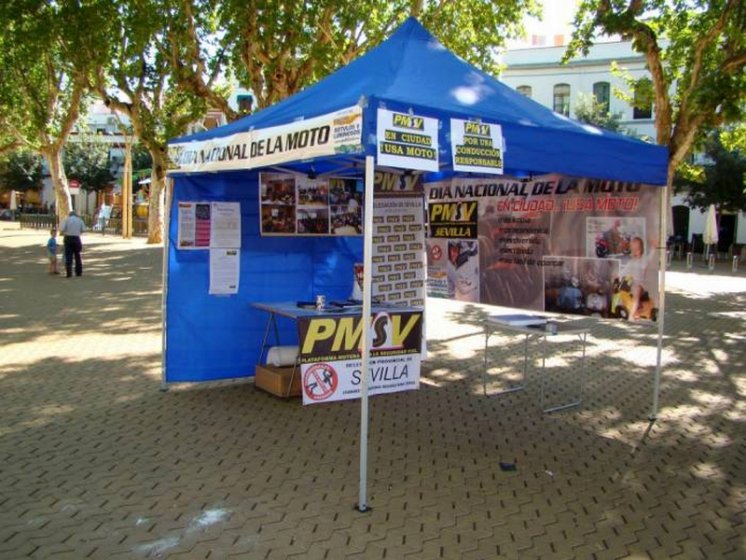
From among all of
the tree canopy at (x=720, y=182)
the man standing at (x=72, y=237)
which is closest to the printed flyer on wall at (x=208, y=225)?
the man standing at (x=72, y=237)

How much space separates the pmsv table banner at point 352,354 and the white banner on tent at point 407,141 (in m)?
1.46

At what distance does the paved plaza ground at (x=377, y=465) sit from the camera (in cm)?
378

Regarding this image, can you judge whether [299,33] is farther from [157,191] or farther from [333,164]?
[157,191]

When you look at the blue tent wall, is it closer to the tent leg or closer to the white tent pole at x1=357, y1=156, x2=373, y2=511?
the tent leg

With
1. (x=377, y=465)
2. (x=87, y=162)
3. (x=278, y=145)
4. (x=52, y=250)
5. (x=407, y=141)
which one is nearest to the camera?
(x=407, y=141)

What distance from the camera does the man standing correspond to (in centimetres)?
1580

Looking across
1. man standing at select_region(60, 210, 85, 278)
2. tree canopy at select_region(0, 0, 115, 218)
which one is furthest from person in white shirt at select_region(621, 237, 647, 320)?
tree canopy at select_region(0, 0, 115, 218)

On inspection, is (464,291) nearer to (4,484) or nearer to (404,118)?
(404,118)

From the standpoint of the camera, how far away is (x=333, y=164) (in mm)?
6910

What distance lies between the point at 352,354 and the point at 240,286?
2198mm

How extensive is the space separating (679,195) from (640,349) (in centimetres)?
3018

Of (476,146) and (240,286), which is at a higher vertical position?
(476,146)

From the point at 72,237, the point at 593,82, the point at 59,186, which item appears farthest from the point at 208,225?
the point at 593,82

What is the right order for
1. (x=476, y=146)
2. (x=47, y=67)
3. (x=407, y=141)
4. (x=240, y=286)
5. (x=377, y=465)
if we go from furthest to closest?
(x=47, y=67), (x=240, y=286), (x=377, y=465), (x=476, y=146), (x=407, y=141)
